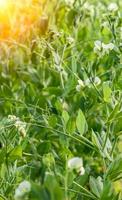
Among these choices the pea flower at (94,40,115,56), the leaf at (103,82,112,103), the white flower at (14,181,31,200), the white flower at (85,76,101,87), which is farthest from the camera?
the pea flower at (94,40,115,56)

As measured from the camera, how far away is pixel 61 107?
5.09 feet

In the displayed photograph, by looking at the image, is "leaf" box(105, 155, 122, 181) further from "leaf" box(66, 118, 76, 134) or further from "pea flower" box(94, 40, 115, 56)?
"pea flower" box(94, 40, 115, 56)

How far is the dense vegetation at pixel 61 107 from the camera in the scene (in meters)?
1.22

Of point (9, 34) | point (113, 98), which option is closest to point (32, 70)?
point (9, 34)

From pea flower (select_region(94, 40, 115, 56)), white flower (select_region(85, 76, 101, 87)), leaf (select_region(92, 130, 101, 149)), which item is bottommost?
leaf (select_region(92, 130, 101, 149))

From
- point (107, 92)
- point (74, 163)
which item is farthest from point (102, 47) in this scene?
point (74, 163)

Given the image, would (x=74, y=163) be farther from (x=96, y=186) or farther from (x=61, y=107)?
(x=61, y=107)

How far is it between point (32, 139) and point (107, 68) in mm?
369

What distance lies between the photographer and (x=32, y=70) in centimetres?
216

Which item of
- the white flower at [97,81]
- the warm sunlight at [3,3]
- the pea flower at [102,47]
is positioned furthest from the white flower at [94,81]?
the warm sunlight at [3,3]

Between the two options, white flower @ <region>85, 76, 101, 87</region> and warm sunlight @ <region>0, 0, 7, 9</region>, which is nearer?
white flower @ <region>85, 76, 101, 87</region>

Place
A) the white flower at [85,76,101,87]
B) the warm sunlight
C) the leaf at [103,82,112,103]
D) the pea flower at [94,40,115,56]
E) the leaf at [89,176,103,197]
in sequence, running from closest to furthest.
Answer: the leaf at [89,176,103,197]
the leaf at [103,82,112,103]
the white flower at [85,76,101,87]
the pea flower at [94,40,115,56]
the warm sunlight

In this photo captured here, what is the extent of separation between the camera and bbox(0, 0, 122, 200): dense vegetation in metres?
1.22

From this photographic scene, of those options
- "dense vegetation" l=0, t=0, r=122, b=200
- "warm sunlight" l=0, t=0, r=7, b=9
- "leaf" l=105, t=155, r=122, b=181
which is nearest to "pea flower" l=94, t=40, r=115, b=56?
"dense vegetation" l=0, t=0, r=122, b=200
